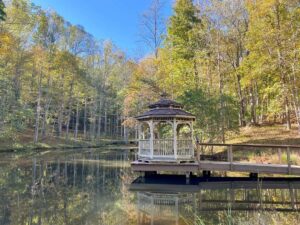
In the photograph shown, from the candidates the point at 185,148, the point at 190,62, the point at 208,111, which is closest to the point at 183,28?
the point at 190,62

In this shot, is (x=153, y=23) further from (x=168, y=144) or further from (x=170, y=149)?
(x=170, y=149)

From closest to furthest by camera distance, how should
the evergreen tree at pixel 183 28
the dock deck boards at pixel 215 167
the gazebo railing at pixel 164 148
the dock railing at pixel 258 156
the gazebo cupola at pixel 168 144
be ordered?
the dock deck boards at pixel 215 167 → the gazebo cupola at pixel 168 144 → the gazebo railing at pixel 164 148 → the dock railing at pixel 258 156 → the evergreen tree at pixel 183 28

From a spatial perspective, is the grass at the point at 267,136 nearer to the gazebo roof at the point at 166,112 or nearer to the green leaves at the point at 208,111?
the green leaves at the point at 208,111

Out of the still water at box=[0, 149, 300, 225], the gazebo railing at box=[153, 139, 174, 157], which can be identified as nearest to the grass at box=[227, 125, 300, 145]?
the still water at box=[0, 149, 300, 225]

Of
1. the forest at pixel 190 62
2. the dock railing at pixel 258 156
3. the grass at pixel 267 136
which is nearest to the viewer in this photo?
the dock railing at pixel 258 156

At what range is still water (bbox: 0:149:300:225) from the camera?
681 cm

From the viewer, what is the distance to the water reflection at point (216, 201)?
22.5 feet

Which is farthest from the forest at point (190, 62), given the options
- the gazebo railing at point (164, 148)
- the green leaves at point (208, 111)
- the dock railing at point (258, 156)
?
the gazebo railing at point (164, 148)

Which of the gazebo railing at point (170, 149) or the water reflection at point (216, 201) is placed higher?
the gazebo railing at point (170, 149)

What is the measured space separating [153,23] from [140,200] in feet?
61.8

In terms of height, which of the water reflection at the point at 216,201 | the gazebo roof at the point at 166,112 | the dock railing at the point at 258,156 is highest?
the gazebo roof at the point at 166,112

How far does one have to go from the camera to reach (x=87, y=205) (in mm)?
8117

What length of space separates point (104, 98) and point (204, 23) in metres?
24.2

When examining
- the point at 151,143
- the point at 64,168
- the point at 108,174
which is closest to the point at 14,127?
the point at 64,168
